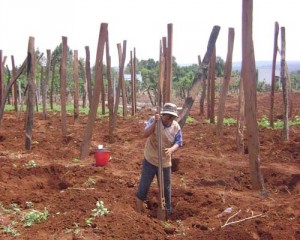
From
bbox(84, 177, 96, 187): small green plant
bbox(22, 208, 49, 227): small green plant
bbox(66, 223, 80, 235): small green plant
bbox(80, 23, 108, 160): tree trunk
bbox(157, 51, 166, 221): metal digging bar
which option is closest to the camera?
bbox(66, 223, 80, 235): small green plant

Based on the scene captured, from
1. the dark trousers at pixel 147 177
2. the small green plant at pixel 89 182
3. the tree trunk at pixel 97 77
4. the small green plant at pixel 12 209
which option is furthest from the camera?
the tree trunk at pixel 97 77

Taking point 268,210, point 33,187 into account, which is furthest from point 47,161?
point 268,210

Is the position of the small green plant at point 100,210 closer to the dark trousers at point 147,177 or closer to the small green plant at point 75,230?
the small green plant at point 75,230

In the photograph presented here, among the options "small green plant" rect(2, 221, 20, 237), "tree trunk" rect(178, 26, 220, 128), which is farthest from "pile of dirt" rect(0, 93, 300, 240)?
"tree trunk" rect(178, 26, 220, 128)

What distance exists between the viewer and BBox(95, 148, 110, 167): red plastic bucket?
8.52 m

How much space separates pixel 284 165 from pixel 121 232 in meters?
5.22

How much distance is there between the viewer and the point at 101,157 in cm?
855

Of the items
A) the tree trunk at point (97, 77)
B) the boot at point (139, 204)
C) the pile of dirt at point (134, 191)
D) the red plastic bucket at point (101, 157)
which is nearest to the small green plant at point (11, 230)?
the pile of dirt at point (134, 191)

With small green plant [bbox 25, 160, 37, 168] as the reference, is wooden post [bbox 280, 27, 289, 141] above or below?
above

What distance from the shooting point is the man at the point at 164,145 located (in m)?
5.64

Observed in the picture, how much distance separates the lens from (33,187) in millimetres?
7352

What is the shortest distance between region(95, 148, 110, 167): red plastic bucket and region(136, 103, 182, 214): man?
2.46 m

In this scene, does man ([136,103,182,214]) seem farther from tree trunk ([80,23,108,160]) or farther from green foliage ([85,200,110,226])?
tree trunk ([80,23,108,160])

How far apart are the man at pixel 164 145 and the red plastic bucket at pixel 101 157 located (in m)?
2.46
